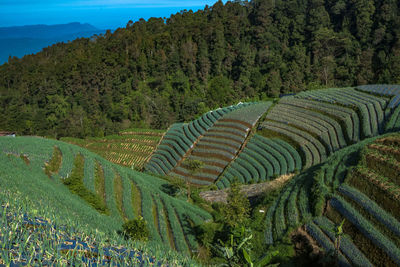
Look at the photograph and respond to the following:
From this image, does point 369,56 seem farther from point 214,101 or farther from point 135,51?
point 135,51

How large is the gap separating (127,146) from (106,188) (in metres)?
28.9

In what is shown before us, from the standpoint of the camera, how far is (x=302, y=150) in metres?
31.8

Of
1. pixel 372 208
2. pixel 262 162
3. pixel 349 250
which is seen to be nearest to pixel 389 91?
pixel 262 162

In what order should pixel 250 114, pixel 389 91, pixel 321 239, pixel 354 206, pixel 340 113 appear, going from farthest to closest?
pixel 250 114 < pixel 389 91 < pixel 340 113 < pixel 354 206 < pixel 321 239

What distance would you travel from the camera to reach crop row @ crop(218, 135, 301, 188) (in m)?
30.5

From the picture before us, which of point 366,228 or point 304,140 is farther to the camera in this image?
point 304,140

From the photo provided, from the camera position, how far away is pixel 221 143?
38.6m

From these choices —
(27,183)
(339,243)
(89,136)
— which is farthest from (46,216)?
(89,136)

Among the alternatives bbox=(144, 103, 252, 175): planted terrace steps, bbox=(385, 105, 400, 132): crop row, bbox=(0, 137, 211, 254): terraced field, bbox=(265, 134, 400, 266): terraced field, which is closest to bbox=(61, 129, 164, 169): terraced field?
bbox=(144, 103, 252, 175): planted terrace steps

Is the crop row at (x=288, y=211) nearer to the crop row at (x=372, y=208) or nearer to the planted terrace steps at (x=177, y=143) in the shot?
the crop row at (x=372, y=208)

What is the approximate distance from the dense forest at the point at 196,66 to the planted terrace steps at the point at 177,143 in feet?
47.7

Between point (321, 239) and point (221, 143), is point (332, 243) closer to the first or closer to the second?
point (321, 239)

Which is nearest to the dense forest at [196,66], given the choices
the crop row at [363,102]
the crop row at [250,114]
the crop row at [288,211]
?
the crop row at [250,114]

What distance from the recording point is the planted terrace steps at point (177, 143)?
40031mm
